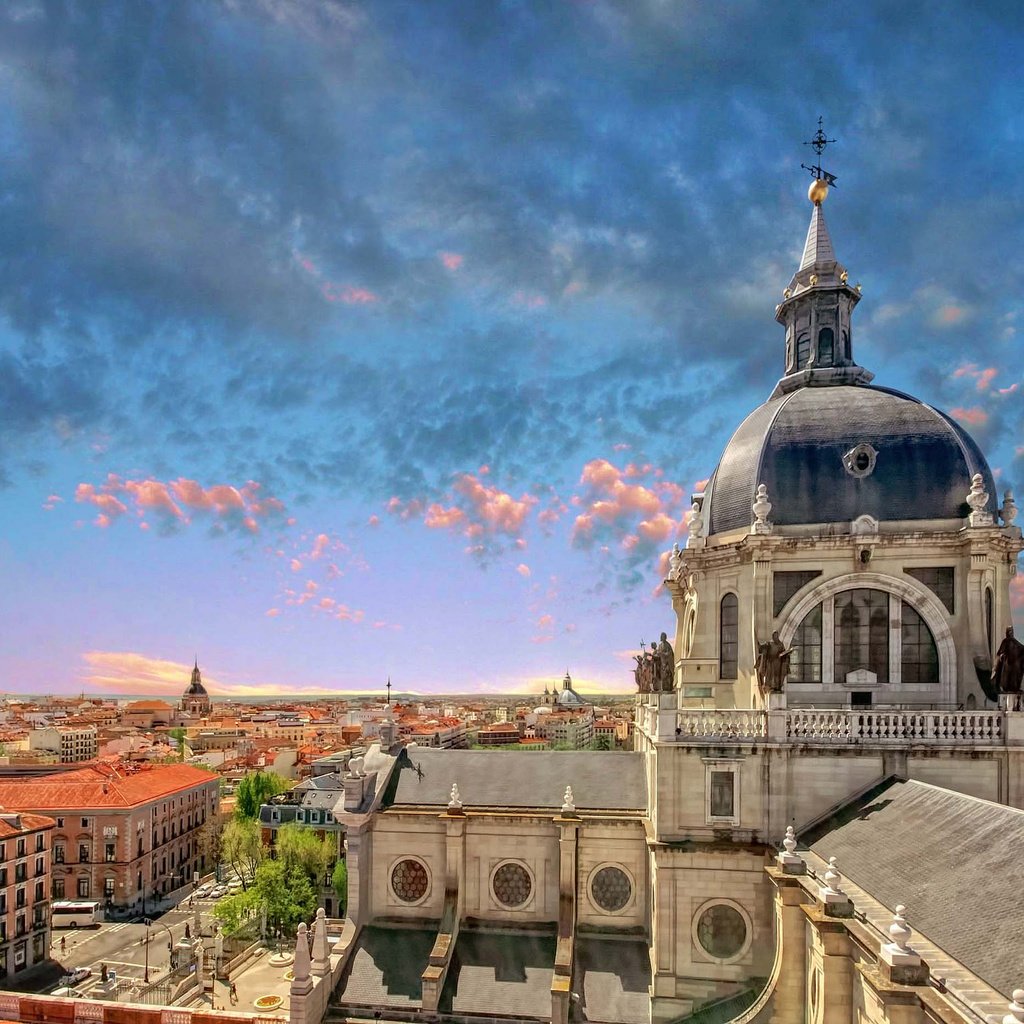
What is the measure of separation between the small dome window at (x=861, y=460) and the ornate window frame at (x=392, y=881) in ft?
79.6

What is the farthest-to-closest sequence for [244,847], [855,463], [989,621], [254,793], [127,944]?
[254,793] → [244,847] → [127,944] → [855,463] → [989,621]

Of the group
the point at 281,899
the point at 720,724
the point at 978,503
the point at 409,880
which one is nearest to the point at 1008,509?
the point at 978,503

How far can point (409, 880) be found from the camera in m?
32.4

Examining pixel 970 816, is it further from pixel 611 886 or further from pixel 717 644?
pixel 611 886

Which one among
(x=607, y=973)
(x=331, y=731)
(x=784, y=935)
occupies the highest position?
(x=784, y=935)

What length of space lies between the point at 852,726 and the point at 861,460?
423 inches

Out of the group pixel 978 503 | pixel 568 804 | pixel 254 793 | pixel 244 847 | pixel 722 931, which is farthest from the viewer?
pixel 254 793

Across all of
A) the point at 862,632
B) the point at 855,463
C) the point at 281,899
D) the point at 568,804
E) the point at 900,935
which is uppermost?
the point at 855,463

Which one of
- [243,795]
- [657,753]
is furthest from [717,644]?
[243,795]

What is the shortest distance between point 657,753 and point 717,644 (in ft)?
23.2

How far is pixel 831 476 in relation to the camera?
98.8ft

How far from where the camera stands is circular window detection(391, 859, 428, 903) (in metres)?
32.2

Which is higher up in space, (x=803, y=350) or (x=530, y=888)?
(x=803, y=350)

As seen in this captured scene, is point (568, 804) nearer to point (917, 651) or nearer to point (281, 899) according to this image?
point (917, 651)
